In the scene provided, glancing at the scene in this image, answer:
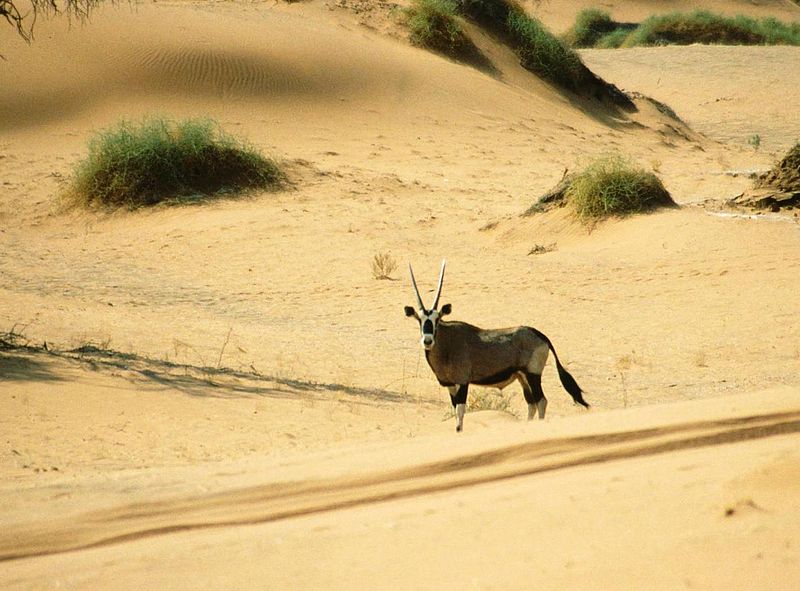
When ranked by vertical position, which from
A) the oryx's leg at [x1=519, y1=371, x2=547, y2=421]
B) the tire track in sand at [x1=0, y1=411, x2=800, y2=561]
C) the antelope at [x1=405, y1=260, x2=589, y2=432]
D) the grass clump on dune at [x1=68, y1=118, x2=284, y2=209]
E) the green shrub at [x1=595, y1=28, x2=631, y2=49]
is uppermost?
the tire track in sand at [x1=0, y1=411, x2=800, y2=561]

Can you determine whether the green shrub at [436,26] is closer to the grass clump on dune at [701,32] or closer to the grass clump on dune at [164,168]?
the grass clump on dune at [164,168]

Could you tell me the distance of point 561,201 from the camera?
17766 millimetres

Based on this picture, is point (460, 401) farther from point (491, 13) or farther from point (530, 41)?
point (491, 13)

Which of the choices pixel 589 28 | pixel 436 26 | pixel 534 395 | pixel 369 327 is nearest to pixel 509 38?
pixel 436 26

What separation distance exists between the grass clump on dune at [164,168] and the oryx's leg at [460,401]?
41.2 feet

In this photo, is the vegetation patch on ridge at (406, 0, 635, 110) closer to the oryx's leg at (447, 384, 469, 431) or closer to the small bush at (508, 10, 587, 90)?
the small bush at (508, 10, 587, 90)

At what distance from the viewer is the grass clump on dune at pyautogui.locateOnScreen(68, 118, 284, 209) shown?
19734mm

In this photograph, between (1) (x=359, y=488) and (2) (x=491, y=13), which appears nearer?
(1) (x=359, y=488)

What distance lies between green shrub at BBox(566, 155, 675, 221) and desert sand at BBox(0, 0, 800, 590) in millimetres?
289

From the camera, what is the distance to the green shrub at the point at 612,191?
17000mm

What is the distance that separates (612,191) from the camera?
17000mm

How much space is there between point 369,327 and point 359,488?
849 cm

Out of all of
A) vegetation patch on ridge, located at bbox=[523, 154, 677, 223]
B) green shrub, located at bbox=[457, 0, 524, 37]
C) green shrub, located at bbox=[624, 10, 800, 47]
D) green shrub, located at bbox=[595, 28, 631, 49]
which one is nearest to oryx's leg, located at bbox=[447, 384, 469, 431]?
vegetation patch on ridge, located at bbox=[523, 154, 677, 223]

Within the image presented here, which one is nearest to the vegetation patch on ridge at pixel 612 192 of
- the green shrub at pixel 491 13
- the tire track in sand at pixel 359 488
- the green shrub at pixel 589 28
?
the tire track in sand at pixel 359 488
